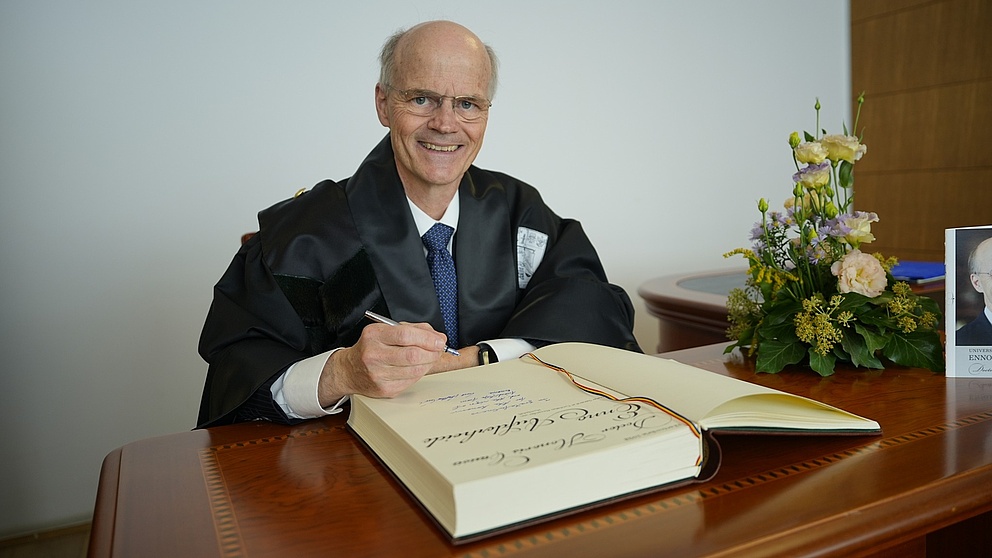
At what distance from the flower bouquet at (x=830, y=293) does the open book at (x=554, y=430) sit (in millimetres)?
390

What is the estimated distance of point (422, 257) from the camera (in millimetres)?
1843

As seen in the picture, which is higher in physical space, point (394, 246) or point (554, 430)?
point (394, 246)

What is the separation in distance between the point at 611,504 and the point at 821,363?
0.74 meters

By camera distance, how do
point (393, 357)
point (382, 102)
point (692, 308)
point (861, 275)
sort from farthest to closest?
point (692, 308), point (382, 102), point (861, 275), point (393, 357)

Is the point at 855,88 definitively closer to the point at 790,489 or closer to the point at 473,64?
the point at 473,64

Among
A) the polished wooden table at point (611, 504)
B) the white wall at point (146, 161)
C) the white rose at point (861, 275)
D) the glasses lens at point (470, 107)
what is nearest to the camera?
the polished wooden table at point (611, 504)

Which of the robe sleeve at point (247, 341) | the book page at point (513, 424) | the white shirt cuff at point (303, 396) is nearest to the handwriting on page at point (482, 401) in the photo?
the book page at point (513, 424)

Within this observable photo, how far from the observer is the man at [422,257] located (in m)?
1.67

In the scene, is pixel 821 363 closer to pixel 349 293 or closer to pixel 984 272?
pixel 984 272

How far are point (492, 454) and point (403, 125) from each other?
1.17 m

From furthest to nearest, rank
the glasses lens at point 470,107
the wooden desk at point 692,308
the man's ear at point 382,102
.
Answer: the wooden desk at point 692,308 < the man's ear at point 382,102 < the glasses lens at point 470,107

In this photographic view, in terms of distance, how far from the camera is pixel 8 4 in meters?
2.94

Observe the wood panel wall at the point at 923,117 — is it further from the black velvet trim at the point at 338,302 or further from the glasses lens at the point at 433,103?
the black velvet trim at the point at 338,302

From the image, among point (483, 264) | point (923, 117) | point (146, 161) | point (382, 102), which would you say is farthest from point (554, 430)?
point (923, 117)
